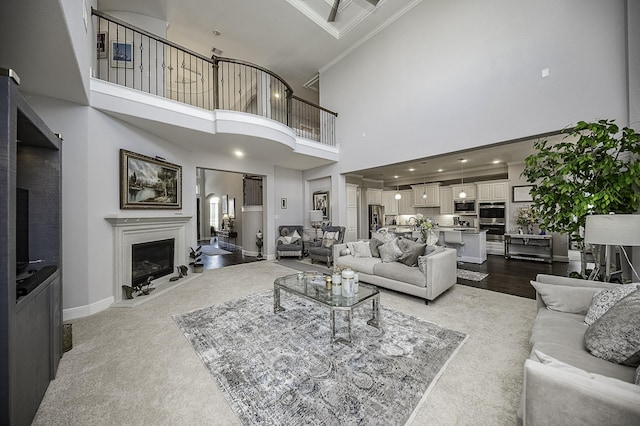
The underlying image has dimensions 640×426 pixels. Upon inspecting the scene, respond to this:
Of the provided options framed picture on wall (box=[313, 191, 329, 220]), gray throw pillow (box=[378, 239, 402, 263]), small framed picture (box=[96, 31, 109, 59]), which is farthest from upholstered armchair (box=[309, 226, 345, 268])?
small framed picture (box=[96, 31, 109, 59])

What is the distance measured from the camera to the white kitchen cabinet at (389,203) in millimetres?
9719

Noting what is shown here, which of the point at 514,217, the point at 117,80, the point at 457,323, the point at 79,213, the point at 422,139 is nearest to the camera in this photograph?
the point at 457,323

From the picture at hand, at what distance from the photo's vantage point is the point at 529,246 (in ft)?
21.3

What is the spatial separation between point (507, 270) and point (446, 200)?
371 centimetres

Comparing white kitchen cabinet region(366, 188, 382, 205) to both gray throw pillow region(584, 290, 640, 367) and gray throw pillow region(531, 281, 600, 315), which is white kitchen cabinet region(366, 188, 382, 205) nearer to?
gray throw pillow region(531, 281, 600, 315)

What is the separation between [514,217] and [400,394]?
753 cm

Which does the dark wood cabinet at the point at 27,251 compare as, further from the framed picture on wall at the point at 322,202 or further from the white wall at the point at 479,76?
the framed picture on wall at the point at 322,202

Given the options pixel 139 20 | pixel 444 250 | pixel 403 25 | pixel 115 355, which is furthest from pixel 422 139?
pixel 139 20

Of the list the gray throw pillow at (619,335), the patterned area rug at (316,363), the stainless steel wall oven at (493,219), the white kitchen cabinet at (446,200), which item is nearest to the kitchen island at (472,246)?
the stainless steel wall oven at (493,219)

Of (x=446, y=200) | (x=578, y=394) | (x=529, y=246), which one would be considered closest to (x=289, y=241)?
(x=446, y=200)

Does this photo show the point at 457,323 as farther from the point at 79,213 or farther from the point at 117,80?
the point at 117,80

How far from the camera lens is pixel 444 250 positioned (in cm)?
368

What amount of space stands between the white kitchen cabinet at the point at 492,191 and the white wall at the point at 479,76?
13.9 feet

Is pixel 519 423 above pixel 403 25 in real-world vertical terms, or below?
below
